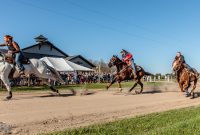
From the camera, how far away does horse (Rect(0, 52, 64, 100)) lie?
1474 cm

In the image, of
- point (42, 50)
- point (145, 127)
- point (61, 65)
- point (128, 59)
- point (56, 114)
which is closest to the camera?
point (145, 127)

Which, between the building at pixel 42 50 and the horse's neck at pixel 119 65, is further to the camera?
the building at pixel 42 50

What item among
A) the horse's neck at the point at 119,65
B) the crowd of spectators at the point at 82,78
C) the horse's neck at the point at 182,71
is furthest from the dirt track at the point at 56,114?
the crowd of spectators at the point at 82,78

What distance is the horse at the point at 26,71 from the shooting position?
14742 mm

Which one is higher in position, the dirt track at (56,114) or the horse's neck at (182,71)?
the horse's neck at (182,71)

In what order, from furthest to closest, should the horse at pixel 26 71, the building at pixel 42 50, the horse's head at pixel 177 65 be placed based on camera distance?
the building at pixel 42 50
the horse's head at pixel 177 65
the horse at pixel 26 71

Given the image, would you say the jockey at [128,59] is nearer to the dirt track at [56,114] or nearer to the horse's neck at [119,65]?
the horse's neck at [119,65]

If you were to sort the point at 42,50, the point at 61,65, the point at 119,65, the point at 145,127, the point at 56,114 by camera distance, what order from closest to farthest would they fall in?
1. the point at 145,127
2. the point at 56,114
3. the point at 119,65
4. the point at 61,65
5. the point at 42,50

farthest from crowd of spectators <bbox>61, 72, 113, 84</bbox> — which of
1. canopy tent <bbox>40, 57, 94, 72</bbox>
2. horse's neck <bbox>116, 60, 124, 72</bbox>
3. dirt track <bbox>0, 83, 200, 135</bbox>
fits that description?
dirt track <bbox>0, 83, 200, 135</bbox>

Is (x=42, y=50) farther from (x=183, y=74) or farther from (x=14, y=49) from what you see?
(x=14, y=49)

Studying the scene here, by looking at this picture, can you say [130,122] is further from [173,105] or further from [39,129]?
[173,105]

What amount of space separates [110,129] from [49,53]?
161ft

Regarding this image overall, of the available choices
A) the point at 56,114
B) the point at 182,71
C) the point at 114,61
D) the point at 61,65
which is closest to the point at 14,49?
the point at 56,114

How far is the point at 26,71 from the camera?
15391 mm
